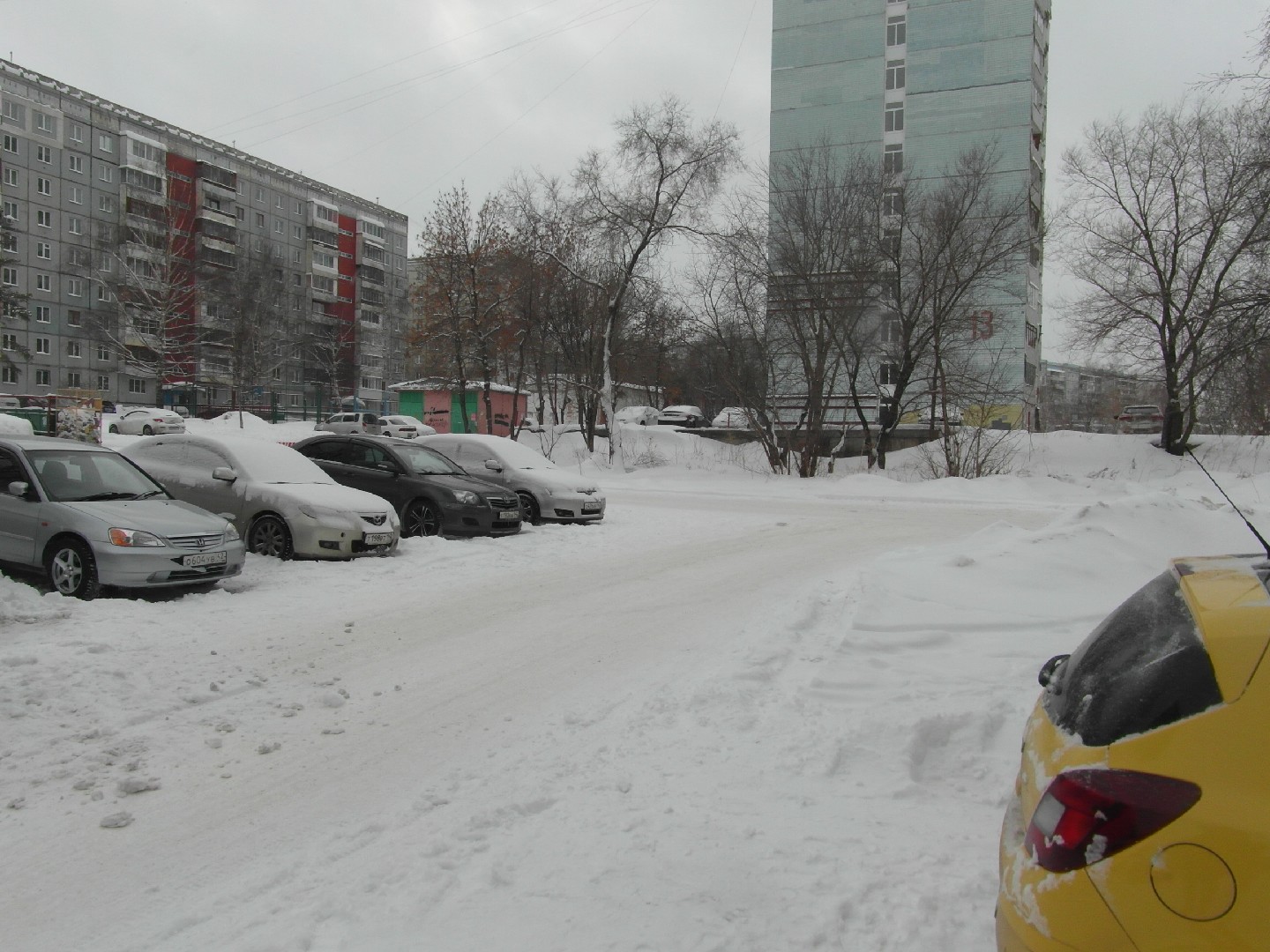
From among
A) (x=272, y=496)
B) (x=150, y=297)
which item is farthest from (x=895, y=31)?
(x=272, y=496)

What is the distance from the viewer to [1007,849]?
2.45 m

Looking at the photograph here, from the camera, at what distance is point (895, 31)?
54219 mm

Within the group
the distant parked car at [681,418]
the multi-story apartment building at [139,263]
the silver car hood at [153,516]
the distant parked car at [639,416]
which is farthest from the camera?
the multi-story apartment building at [139,263]

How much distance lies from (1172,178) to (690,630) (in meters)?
28.9

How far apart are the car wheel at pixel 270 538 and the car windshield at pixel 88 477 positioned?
133 cm

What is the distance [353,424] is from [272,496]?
3889 cm

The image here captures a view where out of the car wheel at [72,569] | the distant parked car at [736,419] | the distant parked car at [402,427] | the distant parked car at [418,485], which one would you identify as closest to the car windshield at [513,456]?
the distant parked car at [418,485]

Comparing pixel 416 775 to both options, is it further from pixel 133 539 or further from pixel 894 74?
pixel 894 74

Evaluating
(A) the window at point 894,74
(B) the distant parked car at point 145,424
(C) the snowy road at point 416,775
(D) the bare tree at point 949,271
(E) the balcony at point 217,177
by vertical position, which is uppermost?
(A) the window at point 894,74

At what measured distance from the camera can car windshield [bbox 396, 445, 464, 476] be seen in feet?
44.1

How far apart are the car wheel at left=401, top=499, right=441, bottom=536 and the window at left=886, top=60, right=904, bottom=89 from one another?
51120 mm

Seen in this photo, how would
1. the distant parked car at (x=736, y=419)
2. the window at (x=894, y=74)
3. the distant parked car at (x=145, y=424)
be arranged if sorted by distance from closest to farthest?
the distant parked car at (x=736, y=419), the distant parked car at (x=145, y=424), the window at (x=894, y=74)

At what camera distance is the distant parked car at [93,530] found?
790 cm

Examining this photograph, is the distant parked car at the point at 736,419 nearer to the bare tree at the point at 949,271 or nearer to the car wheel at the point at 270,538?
the bare tree at the point at 949,271
